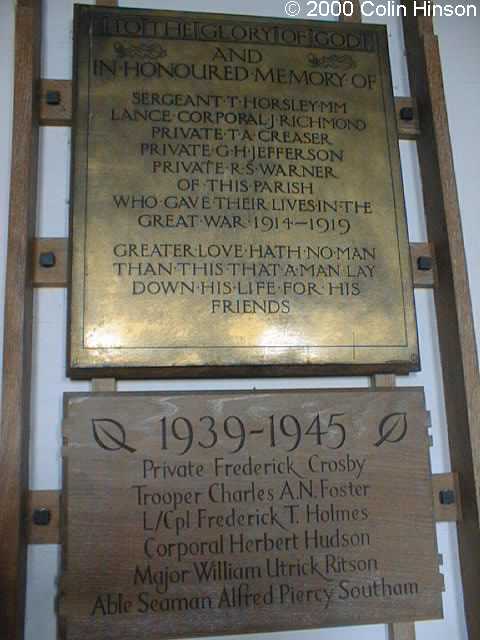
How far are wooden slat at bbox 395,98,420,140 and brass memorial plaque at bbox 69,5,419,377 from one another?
5cm

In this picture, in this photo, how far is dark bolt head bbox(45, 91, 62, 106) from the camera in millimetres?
1842

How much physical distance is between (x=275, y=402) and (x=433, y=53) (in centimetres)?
112

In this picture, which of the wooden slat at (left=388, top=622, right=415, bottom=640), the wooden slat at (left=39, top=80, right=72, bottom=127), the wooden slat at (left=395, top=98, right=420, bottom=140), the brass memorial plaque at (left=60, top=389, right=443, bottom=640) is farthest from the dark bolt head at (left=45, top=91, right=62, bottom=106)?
the wooden slat at (left=388, top=622, right=415, bottom=640)

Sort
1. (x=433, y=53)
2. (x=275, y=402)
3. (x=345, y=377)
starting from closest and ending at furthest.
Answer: (x=275, y=402) < (x=345, y=377) < (x=433, y=53)

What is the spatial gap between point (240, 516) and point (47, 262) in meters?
0.80

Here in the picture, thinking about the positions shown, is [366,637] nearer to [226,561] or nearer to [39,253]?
[226,561]

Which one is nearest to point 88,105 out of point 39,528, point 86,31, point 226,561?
point 86,31

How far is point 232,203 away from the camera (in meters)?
1.78

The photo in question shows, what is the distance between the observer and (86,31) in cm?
188

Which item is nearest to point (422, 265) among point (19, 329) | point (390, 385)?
point (390, 385)

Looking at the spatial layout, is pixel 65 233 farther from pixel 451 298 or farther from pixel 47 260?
pixel 451 298

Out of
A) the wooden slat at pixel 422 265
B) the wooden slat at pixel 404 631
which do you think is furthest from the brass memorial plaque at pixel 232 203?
the wooden slat at pixel 404 631

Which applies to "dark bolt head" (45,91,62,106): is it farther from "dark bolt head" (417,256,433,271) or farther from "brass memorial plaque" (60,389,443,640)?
"dark bolt head" (417,256,433,271)

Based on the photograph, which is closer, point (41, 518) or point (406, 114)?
point (41, 518)
